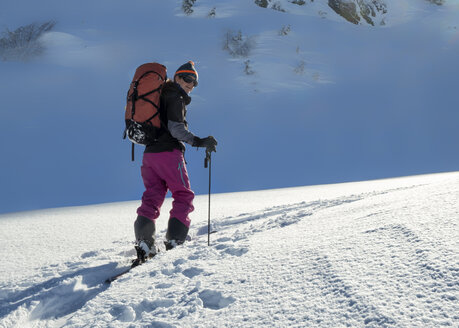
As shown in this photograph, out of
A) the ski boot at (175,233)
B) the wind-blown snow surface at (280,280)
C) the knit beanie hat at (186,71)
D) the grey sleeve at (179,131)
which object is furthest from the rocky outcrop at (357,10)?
the wind-blown snow surface at (280,280)

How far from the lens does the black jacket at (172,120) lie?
6.92 ft

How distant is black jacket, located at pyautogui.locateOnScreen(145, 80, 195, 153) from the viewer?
2.11m

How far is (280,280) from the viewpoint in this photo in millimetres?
1104

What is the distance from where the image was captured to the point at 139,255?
192cm

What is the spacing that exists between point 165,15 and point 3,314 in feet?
61.2

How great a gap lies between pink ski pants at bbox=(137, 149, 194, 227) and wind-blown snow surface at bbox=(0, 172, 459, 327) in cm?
32

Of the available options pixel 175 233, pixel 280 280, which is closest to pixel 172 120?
pixel 175 233

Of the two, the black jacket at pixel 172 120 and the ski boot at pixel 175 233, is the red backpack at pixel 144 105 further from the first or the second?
the ski boot at pixel 175 233

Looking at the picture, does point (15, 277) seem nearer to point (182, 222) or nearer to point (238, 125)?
point (182, 222)

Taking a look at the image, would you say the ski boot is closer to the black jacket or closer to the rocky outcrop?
the black jacket

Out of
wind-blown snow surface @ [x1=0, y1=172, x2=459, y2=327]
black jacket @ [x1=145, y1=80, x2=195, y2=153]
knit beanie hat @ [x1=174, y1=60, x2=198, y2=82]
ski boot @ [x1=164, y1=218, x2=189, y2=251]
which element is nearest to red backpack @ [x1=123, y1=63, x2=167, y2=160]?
black jacket @ [x1=145, y1=80, x2=195, y2=153]

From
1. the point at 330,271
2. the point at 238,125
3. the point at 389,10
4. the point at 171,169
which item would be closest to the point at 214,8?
the point at 238,125

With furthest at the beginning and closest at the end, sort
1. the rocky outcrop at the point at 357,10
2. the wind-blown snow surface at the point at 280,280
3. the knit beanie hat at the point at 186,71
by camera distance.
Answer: the rocky outcrop at the point at 357,10 < the knit beanie hat at the point at 186,71 < the wind-blown snow surface at the point at 280,280

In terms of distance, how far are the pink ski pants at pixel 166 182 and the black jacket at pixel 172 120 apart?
2.0 inches
